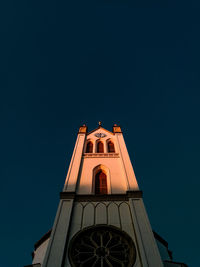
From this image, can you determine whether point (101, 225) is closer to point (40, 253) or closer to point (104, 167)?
point (40, 253)

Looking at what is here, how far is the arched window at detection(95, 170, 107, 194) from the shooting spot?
1381 centimetres

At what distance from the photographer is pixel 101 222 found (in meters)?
10.7

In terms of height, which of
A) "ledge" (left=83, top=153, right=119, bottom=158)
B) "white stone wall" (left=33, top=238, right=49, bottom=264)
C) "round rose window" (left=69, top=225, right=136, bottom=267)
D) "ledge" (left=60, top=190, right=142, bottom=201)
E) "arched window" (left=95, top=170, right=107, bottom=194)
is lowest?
"round rose window" (left=69, top=225, right=136, bottom=267)

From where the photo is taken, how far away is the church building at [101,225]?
350 inches

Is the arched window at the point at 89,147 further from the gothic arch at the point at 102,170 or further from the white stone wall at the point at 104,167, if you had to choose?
the gothic arch at the point at 102,170

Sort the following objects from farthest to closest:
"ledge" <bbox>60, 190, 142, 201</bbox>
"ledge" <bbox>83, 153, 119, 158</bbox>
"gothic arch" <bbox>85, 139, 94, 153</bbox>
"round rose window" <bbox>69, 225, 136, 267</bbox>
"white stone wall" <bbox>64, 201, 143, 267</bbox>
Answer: "gothic arch" <bbox>85, 139, 94, 153</bbox>, "ledge" <bbox>83, 153, 119, 158</bbox>, "ledge" <bbox>60, 190, 142, 201</bbox>, "white stone wall" <bbox>64, 201, 143, 267</bbox>, "round rose window" <bbox>69, 225, 136, 267</bbox>

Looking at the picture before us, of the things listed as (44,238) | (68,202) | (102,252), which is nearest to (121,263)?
(102,252)

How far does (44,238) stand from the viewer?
13.9 meters

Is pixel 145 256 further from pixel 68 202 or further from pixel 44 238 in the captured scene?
pixel 44 238

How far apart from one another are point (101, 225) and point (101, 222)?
275 millimetres

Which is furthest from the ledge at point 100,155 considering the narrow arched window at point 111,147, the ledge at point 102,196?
the ledge at point 102,196

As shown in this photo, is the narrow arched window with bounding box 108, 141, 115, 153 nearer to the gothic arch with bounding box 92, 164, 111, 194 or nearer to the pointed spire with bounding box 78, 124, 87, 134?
the gothic arch with bounding box 92, 164, 111, 194

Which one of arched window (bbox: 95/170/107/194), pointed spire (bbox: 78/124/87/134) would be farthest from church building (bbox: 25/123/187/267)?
pointed spire (bbox: 78/124/87/134)

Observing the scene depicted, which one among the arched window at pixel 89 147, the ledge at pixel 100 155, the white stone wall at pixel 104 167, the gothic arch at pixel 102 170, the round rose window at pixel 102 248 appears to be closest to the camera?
the round rose window at pixel 102 248
